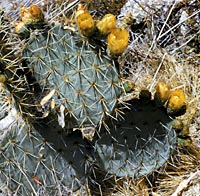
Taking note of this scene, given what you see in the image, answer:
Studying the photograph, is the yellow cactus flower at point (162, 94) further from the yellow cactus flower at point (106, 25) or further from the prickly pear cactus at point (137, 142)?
the yellow cactus flower at point (106, 25)

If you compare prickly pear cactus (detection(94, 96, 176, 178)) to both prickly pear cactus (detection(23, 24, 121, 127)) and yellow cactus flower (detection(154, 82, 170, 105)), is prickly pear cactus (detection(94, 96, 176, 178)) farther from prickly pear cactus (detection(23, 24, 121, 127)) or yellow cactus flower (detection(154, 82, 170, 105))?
prickly pear cactus (detection(23, 24, 121, 127))

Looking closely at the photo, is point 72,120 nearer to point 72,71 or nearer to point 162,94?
point 72,71

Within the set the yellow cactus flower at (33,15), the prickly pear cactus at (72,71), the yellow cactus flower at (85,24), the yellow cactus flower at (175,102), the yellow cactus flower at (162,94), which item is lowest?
the yellow cactus flower at (175,102)

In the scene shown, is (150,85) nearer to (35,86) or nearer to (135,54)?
(135,54)

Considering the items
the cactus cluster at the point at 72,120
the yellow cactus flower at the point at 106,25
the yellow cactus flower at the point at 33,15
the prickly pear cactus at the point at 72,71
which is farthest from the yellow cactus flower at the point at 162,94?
the yellow cactus flower at the point at 33,15

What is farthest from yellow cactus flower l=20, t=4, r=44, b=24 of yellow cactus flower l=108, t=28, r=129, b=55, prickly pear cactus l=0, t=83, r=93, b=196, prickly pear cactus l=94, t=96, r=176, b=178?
prickly pear cactus l=94, t=96, r=176, b=178

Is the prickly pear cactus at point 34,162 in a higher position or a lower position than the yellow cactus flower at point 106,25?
A: lower

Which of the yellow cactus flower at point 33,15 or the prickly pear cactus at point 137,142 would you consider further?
the prickly pear cactus at point 137,142
